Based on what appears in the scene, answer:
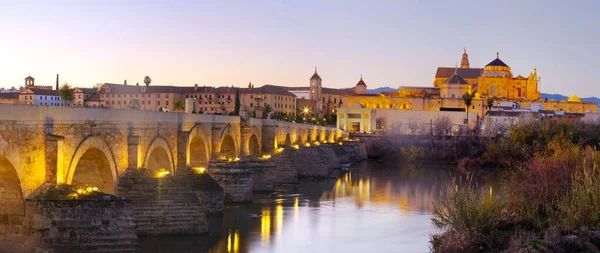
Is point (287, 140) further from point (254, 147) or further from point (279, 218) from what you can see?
point (279, 218)

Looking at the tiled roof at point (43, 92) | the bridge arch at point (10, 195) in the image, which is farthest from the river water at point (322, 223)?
the tiled roof at point (43, 92)

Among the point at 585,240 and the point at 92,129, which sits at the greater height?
the point at 92,129

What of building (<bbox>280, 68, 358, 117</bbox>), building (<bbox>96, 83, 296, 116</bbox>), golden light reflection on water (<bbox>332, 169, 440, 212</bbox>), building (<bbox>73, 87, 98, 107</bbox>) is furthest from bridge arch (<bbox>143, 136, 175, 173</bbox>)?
building (<bbox>280, 68, 358, 117</bbox>)

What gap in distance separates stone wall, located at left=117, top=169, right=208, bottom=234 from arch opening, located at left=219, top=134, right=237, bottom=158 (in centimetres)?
1222

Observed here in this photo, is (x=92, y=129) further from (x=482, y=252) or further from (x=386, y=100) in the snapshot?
(x=386, y=100)

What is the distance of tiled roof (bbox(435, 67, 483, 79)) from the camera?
390 feet

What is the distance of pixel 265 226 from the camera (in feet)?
69.3

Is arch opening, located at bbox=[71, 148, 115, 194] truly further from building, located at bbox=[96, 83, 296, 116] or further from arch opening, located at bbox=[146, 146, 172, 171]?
building, located at bbox=[96, 83, 296, 116]

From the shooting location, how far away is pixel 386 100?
10706 cm

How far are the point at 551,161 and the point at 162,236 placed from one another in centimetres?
936

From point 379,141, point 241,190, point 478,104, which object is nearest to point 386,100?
point 478,104

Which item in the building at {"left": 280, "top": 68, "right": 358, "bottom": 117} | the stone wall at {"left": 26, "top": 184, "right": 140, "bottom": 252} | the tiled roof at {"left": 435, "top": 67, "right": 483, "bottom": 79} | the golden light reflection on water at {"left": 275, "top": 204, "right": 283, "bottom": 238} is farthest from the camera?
the tiled roof at {"left": 435, "top": 67, "right": 483, "bottom": 79}

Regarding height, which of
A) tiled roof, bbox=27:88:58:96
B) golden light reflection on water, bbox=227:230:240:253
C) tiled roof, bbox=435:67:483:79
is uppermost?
tiled roof, bbox=435:67:483:79

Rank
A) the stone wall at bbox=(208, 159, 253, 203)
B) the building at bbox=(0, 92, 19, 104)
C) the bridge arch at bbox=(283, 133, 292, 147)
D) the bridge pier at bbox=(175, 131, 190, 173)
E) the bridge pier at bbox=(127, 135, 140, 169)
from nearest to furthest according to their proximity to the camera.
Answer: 1. the bridge pier at bbox=(127, 135, 140, 169)
2. the bridge pier at bbox=(175, 131, 190, 173)
3. the building at bbox=(0, 92, 19, 104)
4. the stone wall at bbox=(208, 159, 253, 203)
5. the bridge arch at bbox=(283, 133, 292, 147)
